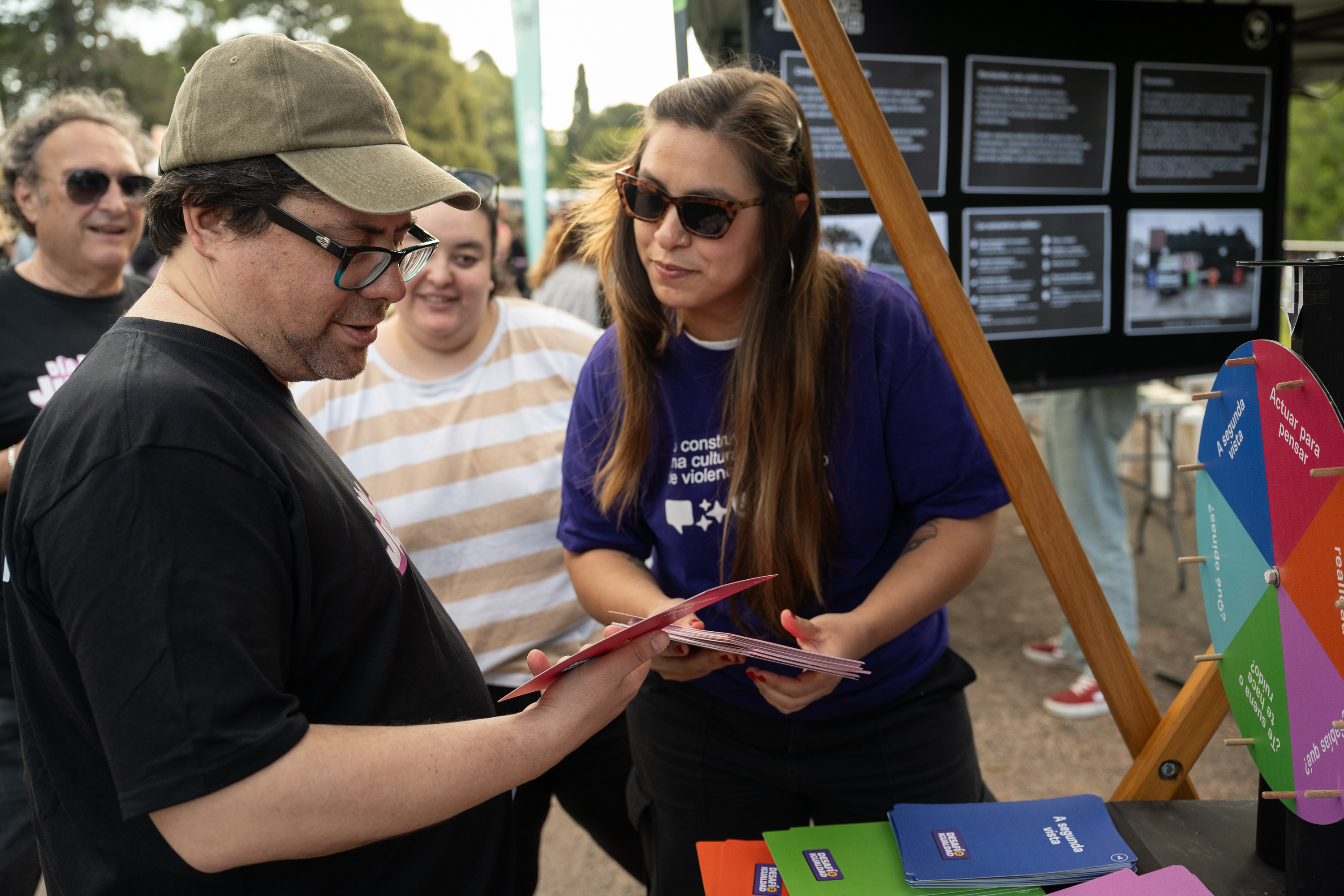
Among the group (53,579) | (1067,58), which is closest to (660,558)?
(53,579)

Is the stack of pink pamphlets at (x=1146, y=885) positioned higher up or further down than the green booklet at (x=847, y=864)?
higher up

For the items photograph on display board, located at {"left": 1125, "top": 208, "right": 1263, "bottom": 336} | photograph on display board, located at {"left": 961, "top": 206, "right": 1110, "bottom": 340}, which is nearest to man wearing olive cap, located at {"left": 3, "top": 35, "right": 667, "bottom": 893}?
photograph on display board, located at {"left": 961, "top": 206, "right": 1110, "bottom": 340}

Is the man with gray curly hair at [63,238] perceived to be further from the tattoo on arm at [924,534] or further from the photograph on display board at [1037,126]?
the photograph on display board at [1037,126]

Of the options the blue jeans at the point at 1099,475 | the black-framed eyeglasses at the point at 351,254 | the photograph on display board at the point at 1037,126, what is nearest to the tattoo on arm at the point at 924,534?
the black-framed eyeglasses at the point at 351,254

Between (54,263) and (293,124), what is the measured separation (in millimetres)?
1877

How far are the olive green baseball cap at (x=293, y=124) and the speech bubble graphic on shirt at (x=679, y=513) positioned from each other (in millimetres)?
742

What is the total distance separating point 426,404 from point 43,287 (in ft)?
3.71

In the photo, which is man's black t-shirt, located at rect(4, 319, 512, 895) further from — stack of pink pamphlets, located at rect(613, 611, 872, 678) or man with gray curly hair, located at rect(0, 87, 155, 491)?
man with gray curly hair, located at rect(0, 87, 155, 491)

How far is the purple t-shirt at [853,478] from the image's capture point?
1.62m

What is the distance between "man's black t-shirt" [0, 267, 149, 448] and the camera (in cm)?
230

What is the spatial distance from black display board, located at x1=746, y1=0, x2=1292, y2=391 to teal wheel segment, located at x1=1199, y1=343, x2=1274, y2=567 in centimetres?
210

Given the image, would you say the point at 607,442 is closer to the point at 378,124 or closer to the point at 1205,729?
the point at 378,124

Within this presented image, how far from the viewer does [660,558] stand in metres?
1.79

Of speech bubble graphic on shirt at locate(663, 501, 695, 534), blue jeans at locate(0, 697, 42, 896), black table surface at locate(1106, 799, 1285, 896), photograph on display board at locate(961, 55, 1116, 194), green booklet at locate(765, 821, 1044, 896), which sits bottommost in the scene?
blue jeans at locate(0, 697, 42, 896)
